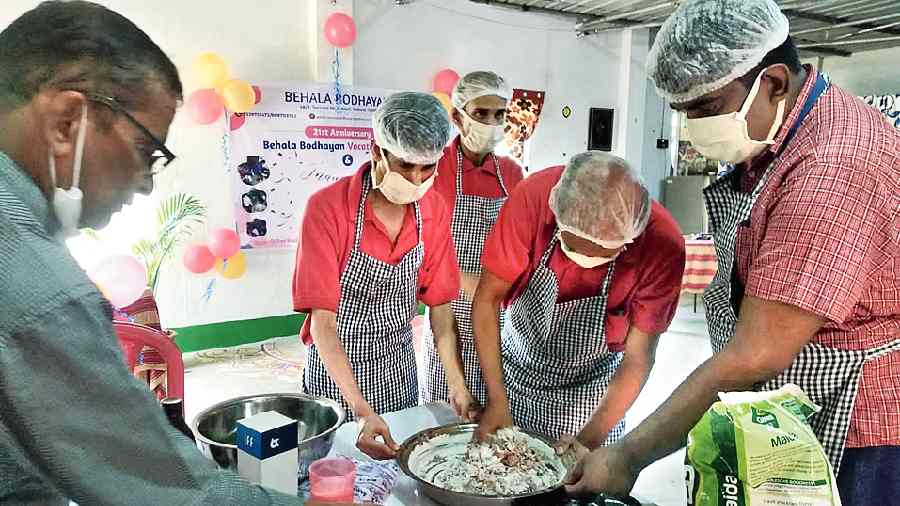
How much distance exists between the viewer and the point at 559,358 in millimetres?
1812

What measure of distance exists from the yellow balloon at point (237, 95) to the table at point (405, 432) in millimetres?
2969

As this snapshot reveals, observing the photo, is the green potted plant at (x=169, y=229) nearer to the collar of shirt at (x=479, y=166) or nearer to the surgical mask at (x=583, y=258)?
the collar of shirt at (x=479, y=166)

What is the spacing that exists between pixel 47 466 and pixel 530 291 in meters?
1.37

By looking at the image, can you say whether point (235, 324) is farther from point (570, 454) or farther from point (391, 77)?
point (570, 454)

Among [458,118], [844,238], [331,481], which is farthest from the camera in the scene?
[458,118]

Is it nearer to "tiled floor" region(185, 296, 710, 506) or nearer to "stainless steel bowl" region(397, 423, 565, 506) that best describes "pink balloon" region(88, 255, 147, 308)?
"tiled floor" region(185, 296, 710, 506)

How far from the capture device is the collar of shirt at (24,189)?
0.62 meters

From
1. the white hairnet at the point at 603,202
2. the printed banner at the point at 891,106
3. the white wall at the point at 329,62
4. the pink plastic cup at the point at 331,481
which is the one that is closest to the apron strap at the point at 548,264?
the white hairnet at the point at 603,202

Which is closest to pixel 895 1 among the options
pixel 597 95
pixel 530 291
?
pixel 597 95

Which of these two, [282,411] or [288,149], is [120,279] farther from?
[282,411]

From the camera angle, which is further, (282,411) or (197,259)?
(197,259)

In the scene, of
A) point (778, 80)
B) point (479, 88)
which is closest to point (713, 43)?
point (778, 80)

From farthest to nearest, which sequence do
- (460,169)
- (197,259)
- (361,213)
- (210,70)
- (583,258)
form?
(197,259), (210,70), (460,169), (361,213), (583,258)

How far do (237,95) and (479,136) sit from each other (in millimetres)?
2026
